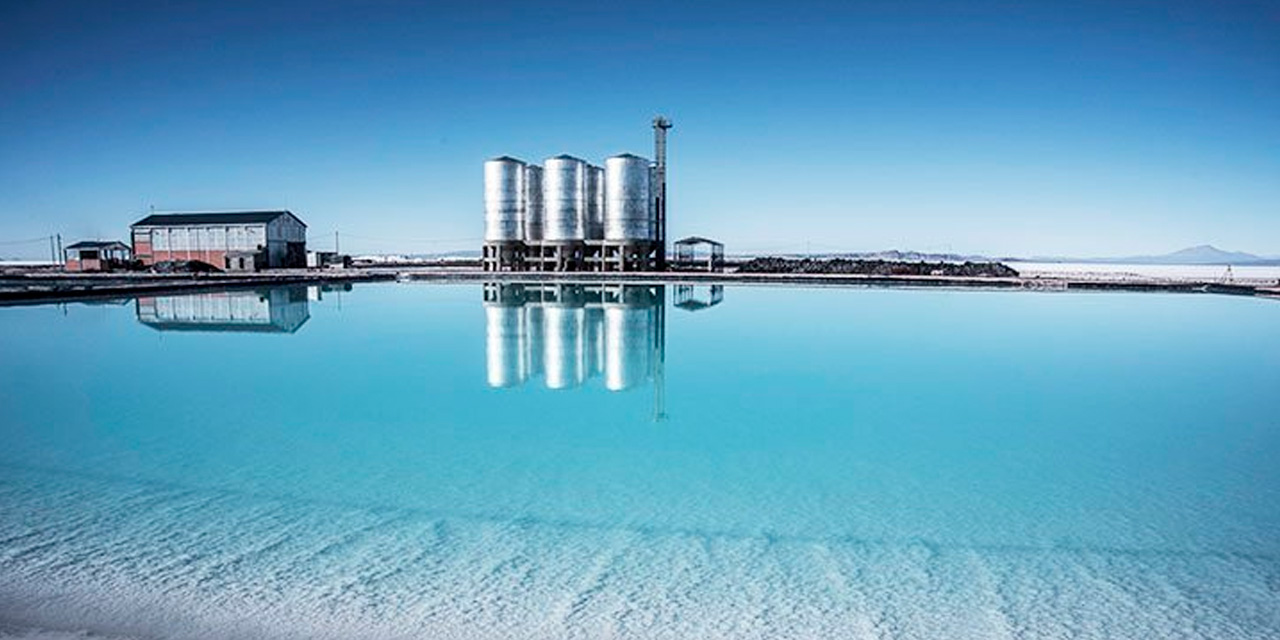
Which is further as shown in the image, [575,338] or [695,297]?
[695,297]

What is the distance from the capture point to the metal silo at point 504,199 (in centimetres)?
3794

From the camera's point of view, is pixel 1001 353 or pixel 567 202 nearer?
pixel 1001 353

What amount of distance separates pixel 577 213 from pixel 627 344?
2364cm

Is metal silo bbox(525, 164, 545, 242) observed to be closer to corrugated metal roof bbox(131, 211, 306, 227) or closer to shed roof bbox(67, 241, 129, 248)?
corrugated metal roof bbox(131, 211, 306, 227)

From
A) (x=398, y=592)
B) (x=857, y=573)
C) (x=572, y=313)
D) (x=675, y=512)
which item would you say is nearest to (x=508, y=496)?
(x=675, y=512)

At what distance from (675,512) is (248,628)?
306cm

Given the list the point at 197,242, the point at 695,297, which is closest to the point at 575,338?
the point at 695,297

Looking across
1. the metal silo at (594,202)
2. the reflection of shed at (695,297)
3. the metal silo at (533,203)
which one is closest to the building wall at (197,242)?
the metal silo at (533,203)

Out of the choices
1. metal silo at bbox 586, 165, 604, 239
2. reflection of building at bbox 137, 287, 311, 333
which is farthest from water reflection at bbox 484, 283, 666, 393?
metal silo at bbox 586, 165, 604, 239

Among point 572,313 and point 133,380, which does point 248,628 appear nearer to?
point 133,380

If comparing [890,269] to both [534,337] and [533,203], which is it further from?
[534,337]

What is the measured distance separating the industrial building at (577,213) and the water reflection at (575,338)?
10335 mm

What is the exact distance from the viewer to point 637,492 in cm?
617

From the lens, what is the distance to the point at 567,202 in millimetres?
36969
